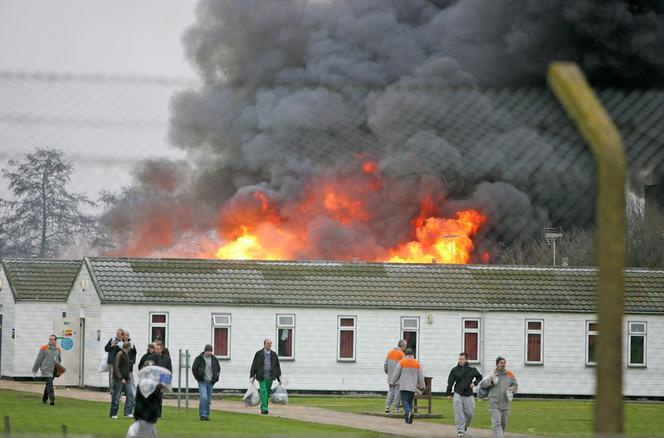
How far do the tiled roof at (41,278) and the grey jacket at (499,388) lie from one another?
2498 centimetres

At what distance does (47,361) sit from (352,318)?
510 inches

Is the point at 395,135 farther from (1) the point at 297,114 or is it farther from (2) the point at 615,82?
(2) the point at 615,82

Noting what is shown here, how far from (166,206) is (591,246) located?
67.2 feet

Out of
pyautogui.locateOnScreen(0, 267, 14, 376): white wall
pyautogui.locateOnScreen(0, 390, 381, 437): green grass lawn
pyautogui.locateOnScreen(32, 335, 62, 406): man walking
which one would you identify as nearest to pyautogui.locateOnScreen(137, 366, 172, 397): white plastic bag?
pyautogui.locateOnScreen(0, 390, 381, 437): green grass lawn

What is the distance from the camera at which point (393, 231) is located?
77.1m

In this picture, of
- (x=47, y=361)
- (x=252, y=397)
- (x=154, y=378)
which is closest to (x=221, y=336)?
(x=252, y=397)

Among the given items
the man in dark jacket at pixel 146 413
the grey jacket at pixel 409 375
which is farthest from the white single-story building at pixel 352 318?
the man in dark jacket at pixel 146 413

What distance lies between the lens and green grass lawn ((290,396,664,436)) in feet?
99.9

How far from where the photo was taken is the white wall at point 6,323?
49906mm

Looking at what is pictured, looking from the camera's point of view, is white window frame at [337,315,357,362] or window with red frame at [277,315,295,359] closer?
window with red frame at [277,315,295,359]

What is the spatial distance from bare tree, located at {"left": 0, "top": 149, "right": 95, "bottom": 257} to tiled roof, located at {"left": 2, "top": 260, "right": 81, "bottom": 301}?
30.2 m

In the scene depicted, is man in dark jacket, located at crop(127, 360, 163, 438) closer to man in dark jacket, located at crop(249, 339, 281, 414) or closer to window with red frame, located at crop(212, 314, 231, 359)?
man in dark jacket, located at crop(249, 339, 281, 414)

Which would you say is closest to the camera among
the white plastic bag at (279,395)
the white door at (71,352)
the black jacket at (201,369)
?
the black jacket at (201,369)

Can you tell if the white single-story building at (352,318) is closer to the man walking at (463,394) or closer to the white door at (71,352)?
the white door at (71,352)
